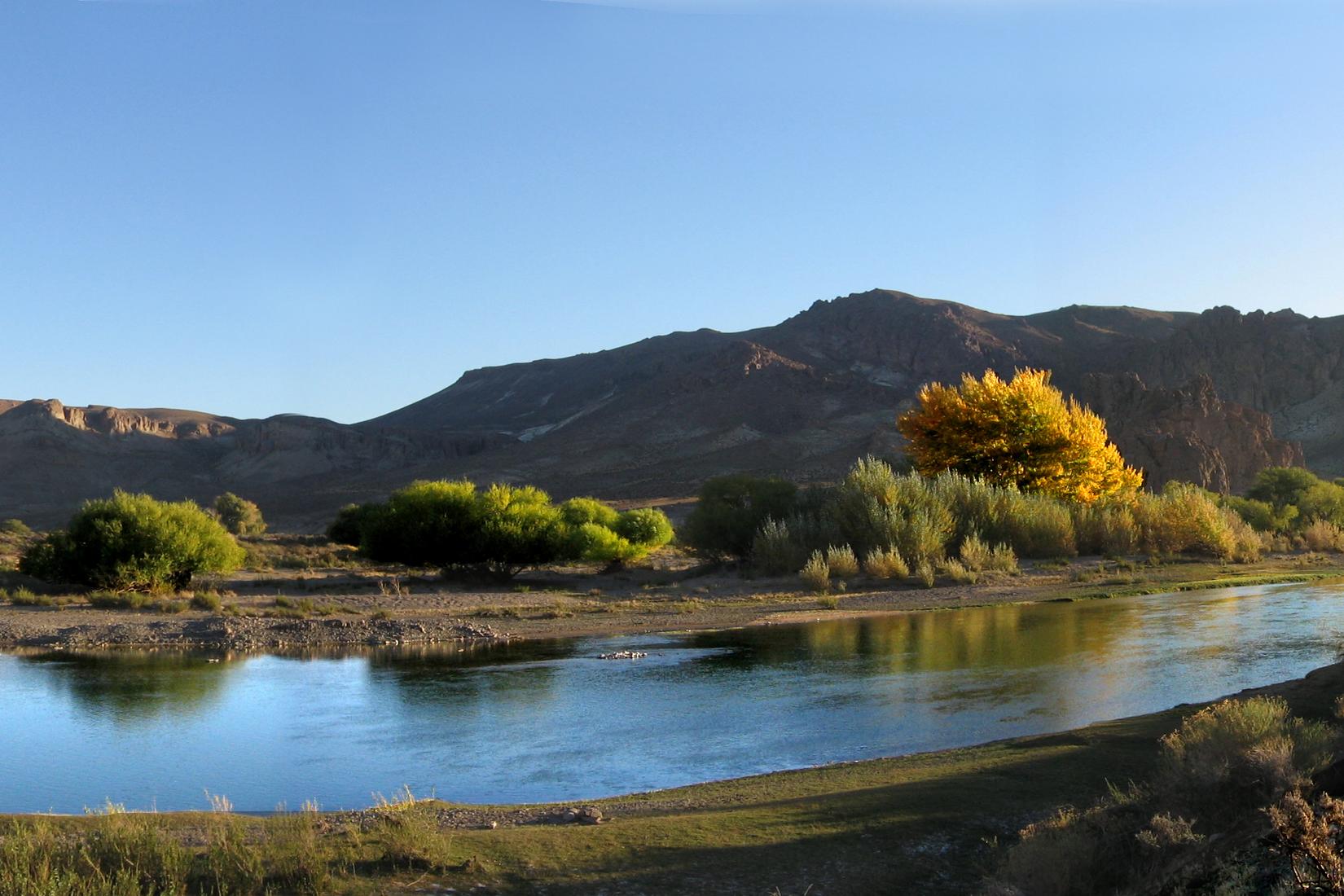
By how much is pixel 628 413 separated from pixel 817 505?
283 feet

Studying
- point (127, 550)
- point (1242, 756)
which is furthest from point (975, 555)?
point (1242, 756)

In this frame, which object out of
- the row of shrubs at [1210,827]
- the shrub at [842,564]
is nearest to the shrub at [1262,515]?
the shrub at [842,564]

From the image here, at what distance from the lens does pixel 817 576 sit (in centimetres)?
3356

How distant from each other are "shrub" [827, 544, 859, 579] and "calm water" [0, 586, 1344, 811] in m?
9.65

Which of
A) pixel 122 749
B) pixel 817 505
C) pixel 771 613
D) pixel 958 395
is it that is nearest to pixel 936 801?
pixel 122 749

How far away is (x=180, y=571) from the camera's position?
108 feet

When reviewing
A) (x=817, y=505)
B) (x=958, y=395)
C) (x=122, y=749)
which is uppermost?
(x=958, y=395)

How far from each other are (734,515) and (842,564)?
5921mm

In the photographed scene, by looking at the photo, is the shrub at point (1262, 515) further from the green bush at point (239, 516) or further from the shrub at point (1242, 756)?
the green bush at point (239, 516)

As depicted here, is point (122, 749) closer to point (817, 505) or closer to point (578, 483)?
point (817, 505)

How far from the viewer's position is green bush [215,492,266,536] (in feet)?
219

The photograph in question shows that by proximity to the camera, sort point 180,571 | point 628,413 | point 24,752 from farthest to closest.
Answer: point 628,413 < point 180,571 < point 24,752

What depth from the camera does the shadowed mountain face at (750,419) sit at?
304 ft

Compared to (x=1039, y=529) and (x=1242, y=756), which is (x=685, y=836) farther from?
(x=1039, y=529)
